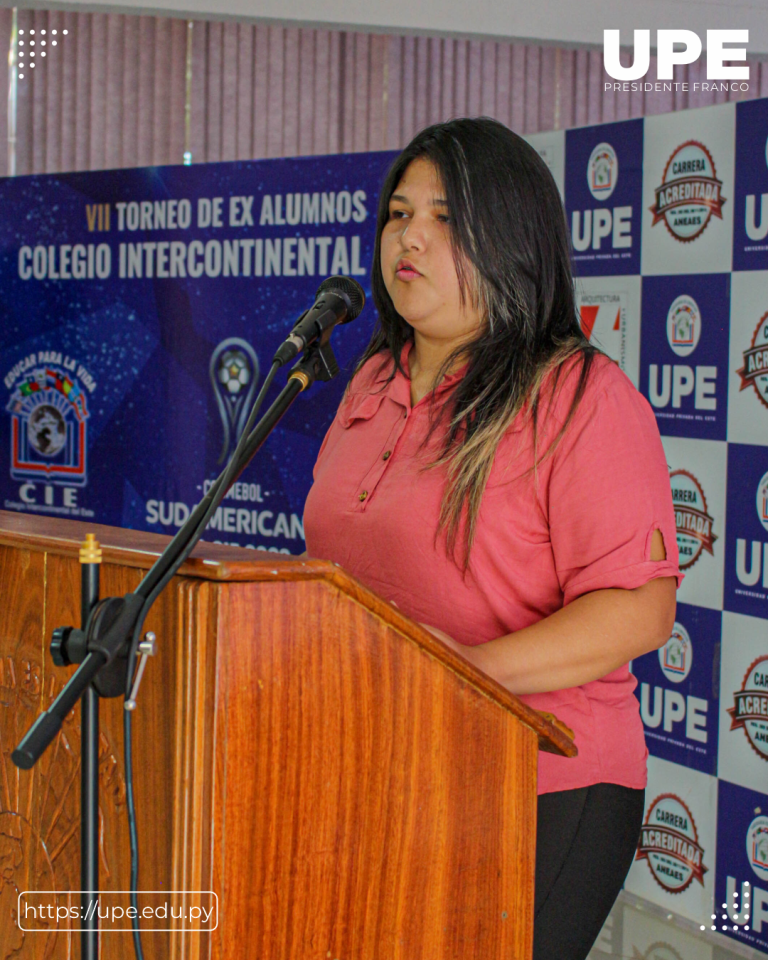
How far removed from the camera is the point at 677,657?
2.51 metres

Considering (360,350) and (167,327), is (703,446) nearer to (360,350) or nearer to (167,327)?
(360,350)

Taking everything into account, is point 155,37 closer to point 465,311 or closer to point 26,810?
point 465,311

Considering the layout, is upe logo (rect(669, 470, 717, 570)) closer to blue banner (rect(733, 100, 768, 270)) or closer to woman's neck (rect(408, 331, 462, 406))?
blue banner (rect(733, 100, 768, 270))

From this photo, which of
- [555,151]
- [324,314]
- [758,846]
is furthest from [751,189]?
[324,314]

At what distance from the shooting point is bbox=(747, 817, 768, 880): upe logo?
233 centimetres

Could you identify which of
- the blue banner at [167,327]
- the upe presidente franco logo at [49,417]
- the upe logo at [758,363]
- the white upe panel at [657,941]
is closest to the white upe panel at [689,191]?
the upe logo at [758,363]

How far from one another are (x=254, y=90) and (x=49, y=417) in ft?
11.5

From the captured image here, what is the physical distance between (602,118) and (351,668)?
649 centimetres

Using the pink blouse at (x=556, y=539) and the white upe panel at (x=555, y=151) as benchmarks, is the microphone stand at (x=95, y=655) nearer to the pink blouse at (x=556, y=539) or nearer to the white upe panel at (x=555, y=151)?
the pink blouse at (x=556, y=539)

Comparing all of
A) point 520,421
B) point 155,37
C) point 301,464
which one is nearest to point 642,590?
point 520,421

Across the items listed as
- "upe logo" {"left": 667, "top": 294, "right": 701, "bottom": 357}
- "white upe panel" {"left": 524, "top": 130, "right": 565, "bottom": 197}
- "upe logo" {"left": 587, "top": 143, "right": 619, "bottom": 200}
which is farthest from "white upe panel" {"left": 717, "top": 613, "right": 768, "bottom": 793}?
"white upe panel" {"left": 524, "top": 130, "right": 565, "bottom": 197}

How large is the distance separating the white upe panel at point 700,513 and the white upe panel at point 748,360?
0.08 metres

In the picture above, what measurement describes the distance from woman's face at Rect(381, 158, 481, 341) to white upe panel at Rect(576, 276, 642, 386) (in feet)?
4.39

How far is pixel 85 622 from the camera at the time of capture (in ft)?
2.29
